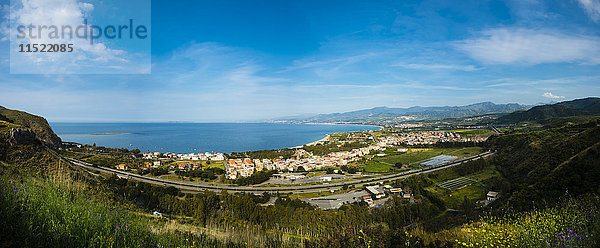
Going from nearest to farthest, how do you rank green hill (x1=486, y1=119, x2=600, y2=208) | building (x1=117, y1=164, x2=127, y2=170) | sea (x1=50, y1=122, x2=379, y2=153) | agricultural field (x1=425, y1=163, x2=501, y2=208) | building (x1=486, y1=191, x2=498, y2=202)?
1. green hill (x1=486, y1=119, x2=600, y2=208)
2. building (x1=486, y1=191, x2=498, y2=202)
3. agricultural field (x1=425, y1=163, x2=501, y2=208)
4. building (x1=117, y1=164, x2=127, y2=170)
5. sea (x1=50, y1=122, x2=379, y2=153)

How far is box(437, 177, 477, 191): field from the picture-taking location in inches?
982

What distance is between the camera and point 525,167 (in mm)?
24391

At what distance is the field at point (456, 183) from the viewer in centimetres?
2495

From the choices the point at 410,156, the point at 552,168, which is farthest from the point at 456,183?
the point at 410,156

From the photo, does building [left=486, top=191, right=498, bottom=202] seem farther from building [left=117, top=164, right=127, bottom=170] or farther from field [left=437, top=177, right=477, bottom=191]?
building [left=117, top=164, right=127, bottom=170]

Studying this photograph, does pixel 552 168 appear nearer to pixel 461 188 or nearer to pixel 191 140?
pixel 461 188

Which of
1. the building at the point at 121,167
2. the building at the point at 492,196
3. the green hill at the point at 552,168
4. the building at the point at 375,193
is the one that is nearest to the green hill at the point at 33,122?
the building at the point at 121,167

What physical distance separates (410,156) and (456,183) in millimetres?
19022

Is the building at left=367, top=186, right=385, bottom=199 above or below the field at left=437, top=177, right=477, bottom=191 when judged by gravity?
below

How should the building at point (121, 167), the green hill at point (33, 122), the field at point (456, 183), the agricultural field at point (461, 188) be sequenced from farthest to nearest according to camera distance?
the green hill at point (33, 122) → the building at point (121, 167) → the field at point (456, 183) → the agricultural field at point (461, 188)

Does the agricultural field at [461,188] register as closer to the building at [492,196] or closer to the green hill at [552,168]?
the building at [492,196]

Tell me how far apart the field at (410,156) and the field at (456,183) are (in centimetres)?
949

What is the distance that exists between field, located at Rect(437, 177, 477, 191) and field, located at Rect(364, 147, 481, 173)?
9.49 m

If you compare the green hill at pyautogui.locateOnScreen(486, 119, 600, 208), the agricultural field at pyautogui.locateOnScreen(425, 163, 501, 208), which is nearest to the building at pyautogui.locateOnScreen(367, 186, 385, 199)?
the agricultural field at pyautogui.locateOnScreen(425, 163, 501, 208)
